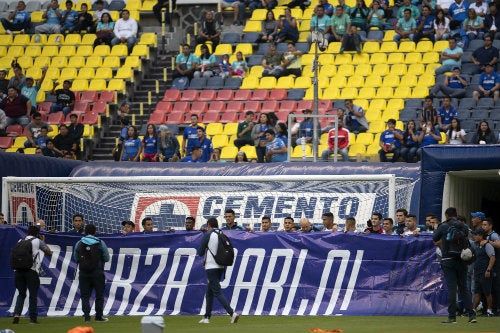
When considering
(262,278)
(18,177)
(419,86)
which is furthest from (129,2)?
(262,278)

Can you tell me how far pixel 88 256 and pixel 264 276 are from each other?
3.20m

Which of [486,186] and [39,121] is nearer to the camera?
[486,186]

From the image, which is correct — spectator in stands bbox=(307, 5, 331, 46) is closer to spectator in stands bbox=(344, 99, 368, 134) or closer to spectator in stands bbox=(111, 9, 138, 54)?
spectator in stands bbox=(344, 99, 368, 134)

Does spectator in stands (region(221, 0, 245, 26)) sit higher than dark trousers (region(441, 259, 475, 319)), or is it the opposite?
spectator in stands (region(221, 0, 245, 26))

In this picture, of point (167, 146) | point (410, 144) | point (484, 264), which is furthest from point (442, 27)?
point (484, 264)

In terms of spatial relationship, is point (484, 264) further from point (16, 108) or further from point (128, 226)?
point (16, 108)

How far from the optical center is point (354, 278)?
833 inches

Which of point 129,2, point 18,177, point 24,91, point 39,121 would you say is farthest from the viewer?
point 129,2

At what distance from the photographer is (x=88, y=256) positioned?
67.3ft

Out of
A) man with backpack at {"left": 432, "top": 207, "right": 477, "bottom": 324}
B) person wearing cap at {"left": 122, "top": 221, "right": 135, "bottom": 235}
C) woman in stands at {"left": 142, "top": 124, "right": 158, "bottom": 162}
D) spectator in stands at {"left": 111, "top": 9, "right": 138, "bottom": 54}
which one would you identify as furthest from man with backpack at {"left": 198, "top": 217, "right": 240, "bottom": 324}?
spectator in stands at {"left": 111, "top": 9, "right": 138, "bottom": 54}

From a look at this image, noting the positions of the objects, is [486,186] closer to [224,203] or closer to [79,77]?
[224,203]

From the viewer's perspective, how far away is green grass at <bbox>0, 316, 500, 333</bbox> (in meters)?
17.5

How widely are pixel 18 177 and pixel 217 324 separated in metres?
6.94

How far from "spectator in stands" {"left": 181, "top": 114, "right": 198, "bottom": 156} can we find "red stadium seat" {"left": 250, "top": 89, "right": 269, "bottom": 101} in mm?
3518
